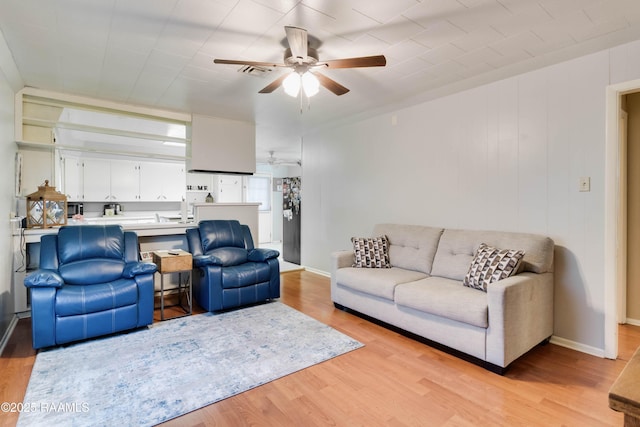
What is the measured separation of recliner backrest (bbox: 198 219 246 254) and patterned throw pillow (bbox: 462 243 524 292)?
278cm

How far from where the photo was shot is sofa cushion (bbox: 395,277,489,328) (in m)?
2.42

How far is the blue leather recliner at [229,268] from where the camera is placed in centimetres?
358


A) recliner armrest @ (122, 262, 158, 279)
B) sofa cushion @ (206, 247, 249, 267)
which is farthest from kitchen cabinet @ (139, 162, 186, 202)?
recliner armrest @ (122, 262, 158, 279)

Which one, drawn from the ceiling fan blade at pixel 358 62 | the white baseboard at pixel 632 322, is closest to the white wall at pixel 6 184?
the ceiling fan blade at pixel 358 62

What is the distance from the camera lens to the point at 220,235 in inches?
165

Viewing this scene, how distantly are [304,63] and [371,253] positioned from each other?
2.13 m

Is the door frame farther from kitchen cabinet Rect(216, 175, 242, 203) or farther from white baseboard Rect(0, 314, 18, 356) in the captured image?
kitchen cabinet Rect(216, 175, 242, 203)

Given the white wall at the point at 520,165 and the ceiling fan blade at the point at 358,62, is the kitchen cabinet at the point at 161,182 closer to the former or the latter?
the white wall at the point at 520,165

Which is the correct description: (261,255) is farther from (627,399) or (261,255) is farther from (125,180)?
(125,180)

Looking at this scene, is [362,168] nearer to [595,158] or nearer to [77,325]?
[595,158]

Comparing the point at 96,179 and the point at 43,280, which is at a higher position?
the point at 96,179

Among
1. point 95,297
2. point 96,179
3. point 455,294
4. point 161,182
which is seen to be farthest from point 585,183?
point 96,179

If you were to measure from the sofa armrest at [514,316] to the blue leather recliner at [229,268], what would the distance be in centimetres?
242

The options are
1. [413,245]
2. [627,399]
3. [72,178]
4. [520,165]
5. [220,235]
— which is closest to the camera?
[627,399]
